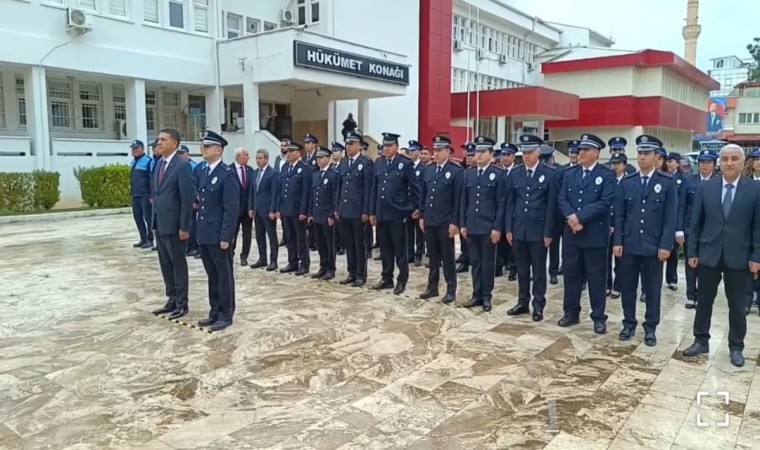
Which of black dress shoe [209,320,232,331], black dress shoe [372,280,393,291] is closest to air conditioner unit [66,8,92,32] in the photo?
black dress shoe [372,280,393,291]

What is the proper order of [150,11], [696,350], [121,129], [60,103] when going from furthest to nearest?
[121,129] < [150,11] < [60,103] < [696,350]

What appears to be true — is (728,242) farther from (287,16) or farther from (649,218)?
(287,16)

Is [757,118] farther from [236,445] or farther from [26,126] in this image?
[236,445]

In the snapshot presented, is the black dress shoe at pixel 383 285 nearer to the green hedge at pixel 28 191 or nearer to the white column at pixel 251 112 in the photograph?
the green hedge at pixel 28 191

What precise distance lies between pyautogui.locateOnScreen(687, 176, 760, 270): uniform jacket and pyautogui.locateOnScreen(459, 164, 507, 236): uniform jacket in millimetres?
1956

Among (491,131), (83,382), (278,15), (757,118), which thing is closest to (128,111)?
(278,15)

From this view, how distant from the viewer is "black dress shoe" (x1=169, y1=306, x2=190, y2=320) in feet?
19.5

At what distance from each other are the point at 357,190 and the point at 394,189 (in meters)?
0.54

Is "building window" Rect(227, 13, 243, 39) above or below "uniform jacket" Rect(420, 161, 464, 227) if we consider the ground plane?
above

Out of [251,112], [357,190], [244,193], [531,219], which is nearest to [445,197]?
[531,219]

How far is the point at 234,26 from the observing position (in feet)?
70.7

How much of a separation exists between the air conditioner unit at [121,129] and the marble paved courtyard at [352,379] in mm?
13423

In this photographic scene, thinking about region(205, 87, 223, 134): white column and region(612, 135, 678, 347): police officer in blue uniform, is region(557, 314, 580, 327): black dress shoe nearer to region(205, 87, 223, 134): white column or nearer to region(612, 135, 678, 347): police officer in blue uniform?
region(612, 135, 678, 347): police officer in blue uniform

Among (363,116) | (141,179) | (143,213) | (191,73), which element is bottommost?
(143,213)
